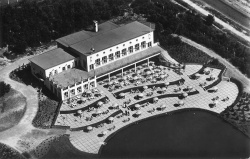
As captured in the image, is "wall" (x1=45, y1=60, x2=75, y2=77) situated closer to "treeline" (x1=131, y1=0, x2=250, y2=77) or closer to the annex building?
the annex building

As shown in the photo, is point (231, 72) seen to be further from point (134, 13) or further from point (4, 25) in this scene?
point (4, 25)

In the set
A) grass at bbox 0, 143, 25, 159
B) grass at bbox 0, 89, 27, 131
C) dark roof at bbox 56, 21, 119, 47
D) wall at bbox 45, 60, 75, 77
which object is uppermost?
dark roof at bbox 56, 21, 119, 47

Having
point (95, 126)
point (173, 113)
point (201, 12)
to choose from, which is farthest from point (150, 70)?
point (201, 12)

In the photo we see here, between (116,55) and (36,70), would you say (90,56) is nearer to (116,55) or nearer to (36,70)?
(116,55)

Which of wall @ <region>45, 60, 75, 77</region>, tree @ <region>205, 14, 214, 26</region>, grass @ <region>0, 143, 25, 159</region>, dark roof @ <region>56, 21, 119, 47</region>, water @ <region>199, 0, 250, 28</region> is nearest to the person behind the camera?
grass @ <region>0, 143, 25, 159</region>

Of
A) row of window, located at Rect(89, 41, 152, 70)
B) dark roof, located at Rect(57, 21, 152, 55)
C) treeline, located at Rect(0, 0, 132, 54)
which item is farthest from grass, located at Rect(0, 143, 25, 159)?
treeline, located at Rect(0, 0, 132, 54)

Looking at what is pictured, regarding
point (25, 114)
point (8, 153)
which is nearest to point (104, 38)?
point (25, 114)

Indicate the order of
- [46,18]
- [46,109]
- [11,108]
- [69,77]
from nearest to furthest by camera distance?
[46,109], [11,108], [69,77], [46,18]
